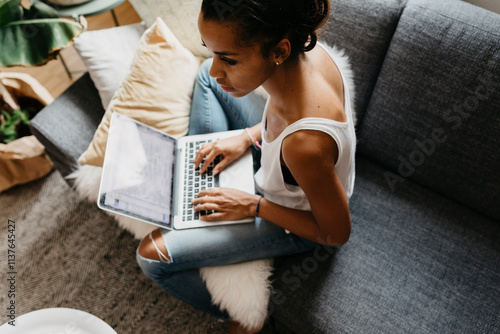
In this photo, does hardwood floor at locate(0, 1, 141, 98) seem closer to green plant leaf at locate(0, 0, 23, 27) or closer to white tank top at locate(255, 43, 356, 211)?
green plant leaf at locate(0, 0, 23, 27)

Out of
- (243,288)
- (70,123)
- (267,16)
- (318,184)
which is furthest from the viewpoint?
(70,123)

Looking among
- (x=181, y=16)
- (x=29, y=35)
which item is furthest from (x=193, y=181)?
(x=29, y=35)

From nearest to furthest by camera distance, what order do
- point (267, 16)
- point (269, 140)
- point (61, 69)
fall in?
point (267, 16), point (269, 140), point (61, 69)

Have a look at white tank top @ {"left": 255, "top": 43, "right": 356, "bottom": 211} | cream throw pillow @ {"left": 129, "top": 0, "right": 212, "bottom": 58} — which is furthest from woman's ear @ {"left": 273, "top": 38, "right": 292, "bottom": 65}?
cream throw pillow @ {"left": 129, "top": 0, "right": 212, "bottom": 58}

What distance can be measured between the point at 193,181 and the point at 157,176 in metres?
0.12

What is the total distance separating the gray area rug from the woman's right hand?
2.05ft

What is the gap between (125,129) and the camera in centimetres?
111

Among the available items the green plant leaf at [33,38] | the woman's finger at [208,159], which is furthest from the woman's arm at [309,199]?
the green plant leaf at [33,38]

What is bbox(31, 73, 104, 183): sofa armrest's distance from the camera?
4.13 ft

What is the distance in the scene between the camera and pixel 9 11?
122 cm

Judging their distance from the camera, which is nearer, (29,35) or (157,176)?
(157,176)

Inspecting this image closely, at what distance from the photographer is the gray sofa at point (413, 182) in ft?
3.39

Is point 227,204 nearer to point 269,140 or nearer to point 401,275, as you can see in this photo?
point 269,140

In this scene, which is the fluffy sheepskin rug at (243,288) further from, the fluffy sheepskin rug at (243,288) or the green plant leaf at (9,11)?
the green plant leaf at (9,11)
